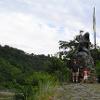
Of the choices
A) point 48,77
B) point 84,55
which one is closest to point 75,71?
point 84,55

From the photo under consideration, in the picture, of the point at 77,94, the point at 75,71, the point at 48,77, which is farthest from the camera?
the point at 75,71

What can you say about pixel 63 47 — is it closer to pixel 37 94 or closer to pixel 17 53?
pixel 37 94

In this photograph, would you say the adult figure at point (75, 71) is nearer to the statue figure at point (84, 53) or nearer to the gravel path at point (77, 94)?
the statue figure at point (84, 53)

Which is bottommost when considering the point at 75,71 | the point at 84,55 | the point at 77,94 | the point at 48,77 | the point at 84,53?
the point at 77,94

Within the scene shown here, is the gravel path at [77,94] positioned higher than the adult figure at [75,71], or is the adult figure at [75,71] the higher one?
the adult figure at [75,71]

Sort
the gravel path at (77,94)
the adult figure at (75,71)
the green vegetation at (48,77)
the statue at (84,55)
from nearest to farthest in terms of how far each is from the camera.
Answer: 1. the green vegetation at (48,77)
2. the gravel path at (77,94)
3. the adult figure at (75,71)
4. the statue at (84,55)

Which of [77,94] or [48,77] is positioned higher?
[48,77]

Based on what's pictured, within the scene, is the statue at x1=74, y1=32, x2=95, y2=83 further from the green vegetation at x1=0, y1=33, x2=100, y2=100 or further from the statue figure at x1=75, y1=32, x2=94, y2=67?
the green vegetation at x1=0, y1=33, x2=100, y2=100

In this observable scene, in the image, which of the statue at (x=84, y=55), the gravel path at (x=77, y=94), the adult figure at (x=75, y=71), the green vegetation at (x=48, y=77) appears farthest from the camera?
the statue at (x=84, y=55)

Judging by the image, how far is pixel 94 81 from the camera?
19.9m

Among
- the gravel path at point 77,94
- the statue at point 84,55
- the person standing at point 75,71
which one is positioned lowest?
the gravel path at point 77,94

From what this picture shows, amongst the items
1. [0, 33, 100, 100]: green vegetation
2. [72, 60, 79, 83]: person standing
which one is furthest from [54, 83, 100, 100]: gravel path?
[72, 60, 79, 83]: person standing

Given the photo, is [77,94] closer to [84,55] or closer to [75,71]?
[75,71]

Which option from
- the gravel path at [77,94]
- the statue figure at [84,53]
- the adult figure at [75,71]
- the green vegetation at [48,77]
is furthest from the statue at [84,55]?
the gravel path at [77,94]
